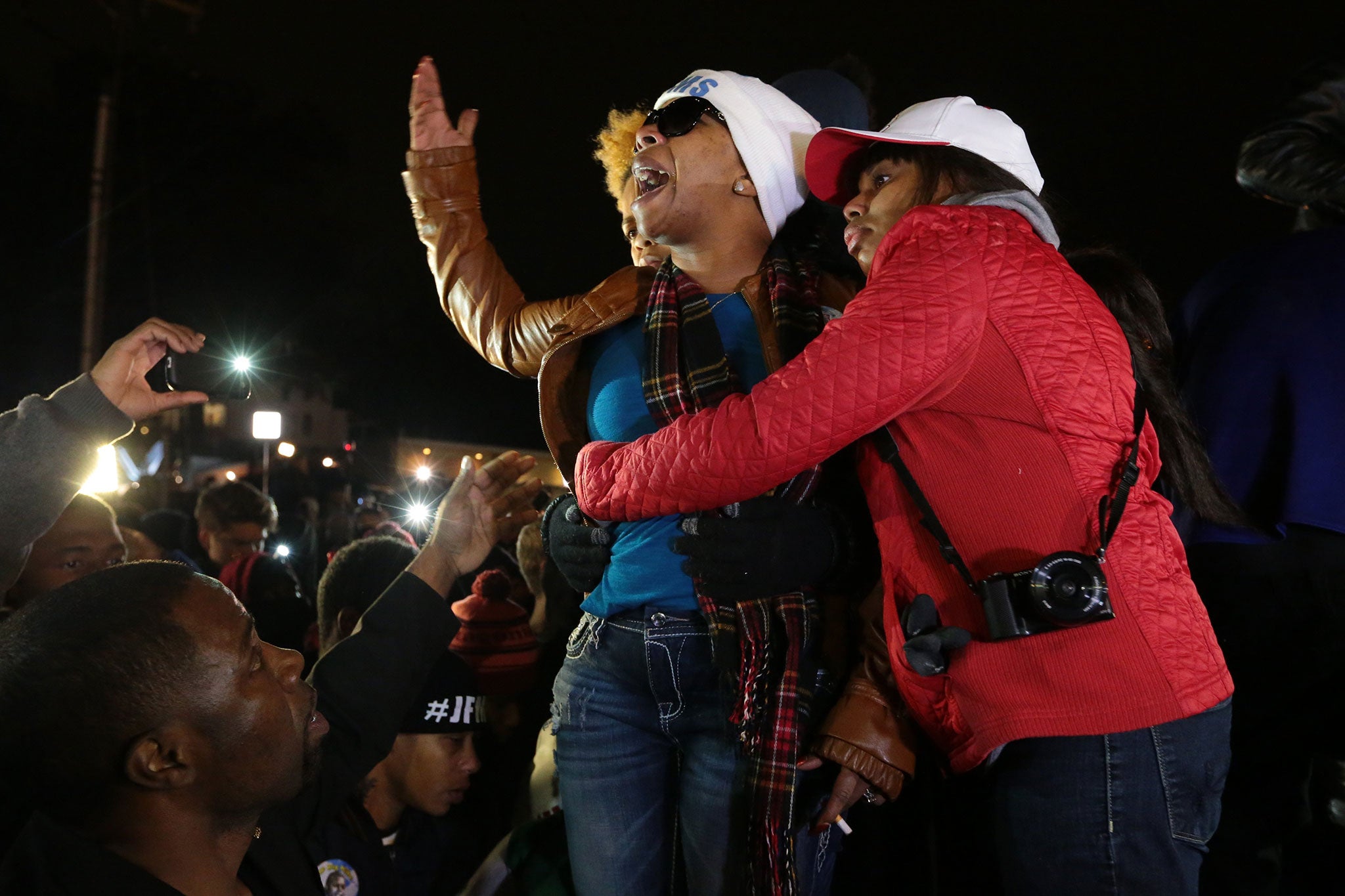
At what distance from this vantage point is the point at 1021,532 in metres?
1.69

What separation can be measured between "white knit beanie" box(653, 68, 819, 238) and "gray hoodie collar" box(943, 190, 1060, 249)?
70 cm

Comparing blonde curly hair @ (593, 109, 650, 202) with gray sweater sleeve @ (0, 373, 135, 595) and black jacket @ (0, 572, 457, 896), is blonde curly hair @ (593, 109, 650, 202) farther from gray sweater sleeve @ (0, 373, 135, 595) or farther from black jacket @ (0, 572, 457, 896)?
gray sweater sleeve @ (0, 373, 135, 595)

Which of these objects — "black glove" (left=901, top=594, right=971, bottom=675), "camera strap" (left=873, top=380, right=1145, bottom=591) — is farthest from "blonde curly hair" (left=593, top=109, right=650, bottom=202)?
"black glove" (left=901, top=594, right=971, bottom=675)

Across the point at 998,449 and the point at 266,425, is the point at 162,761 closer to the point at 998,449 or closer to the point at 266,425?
the point at 998,449

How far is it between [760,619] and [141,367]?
2019 mm

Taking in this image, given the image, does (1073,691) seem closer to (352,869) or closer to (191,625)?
(191,625)

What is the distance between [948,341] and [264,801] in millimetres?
1595

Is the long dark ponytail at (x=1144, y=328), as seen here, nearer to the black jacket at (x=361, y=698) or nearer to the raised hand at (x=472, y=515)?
the raised hand at (x=472, y=515)

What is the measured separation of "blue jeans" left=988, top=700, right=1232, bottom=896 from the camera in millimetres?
1657

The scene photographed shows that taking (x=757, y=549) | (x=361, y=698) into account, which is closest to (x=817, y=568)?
(x=757, y=549)

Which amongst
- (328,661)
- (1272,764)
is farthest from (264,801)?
(1272,764)

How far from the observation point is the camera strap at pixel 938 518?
164cm

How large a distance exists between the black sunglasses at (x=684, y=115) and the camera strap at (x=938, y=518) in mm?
1090

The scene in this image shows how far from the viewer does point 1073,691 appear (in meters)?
1.64
